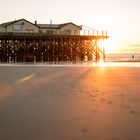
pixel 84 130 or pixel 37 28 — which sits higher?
pixel 37 28

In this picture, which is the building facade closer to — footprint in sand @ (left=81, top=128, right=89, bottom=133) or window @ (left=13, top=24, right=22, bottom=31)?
window @ (left=13, top=24, right=22, bottom=31)

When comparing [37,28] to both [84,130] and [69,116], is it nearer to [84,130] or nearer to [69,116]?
[69,116]

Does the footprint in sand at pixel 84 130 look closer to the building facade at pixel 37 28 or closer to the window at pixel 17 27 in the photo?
the building facade at pixel 37 28

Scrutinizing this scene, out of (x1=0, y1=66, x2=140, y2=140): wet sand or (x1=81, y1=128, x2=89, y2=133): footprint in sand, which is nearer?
(x1=0, y1=66, x2=140, y2=140): wet sand

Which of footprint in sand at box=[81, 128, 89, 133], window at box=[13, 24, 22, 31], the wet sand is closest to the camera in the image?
the wet sand

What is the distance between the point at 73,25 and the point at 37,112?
4148 centimetres

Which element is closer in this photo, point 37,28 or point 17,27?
point 17,27

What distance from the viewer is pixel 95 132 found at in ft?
18.7

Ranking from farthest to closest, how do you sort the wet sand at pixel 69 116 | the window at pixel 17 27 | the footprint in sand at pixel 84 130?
the window at pixel 17 27 → the footprint in sand at pixel 84 130 → the wet sand at pixel 69 116

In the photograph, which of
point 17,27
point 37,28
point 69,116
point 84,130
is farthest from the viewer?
point 37,28

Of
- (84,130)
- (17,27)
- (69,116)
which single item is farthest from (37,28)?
(84,130)

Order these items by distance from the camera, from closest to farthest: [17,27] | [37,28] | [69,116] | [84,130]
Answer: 1. [84,130]
2. [69,116]
3. [17,27]
4. [37,28]

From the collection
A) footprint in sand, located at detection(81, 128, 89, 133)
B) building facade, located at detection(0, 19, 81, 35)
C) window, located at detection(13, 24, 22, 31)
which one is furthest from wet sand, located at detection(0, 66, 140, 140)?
window, located at detection(13, 24, 22, 31)

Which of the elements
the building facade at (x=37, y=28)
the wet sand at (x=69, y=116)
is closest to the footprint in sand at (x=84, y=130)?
the wet sand at (x=69, y=116)
